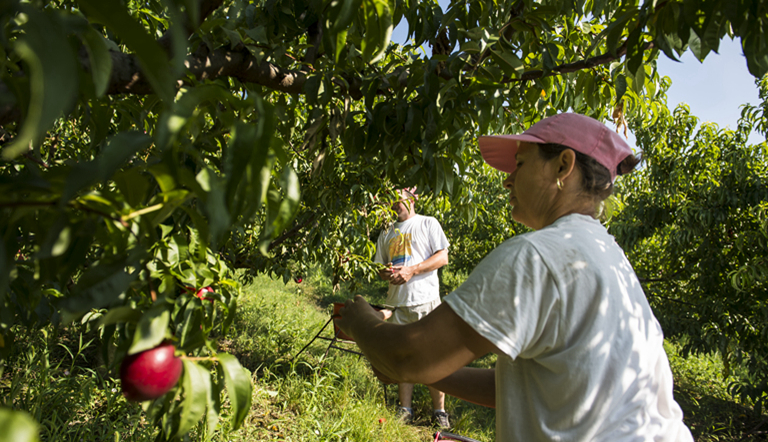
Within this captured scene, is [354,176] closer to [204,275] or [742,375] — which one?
[204,275]

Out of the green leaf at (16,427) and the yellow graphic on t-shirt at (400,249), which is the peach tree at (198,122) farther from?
the yellow graphic on t-shirt at (400,249)

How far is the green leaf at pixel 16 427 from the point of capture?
29cm

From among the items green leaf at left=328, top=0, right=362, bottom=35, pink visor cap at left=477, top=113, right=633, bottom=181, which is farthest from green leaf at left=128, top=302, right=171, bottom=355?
pink visor cap at left=477, top=113, right=633, bottom=181

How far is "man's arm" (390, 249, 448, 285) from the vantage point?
3727 millimetres

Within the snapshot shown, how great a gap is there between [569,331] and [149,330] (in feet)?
2.68

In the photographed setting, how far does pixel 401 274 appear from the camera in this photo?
3.72 meters

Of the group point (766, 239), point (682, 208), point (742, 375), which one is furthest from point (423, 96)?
point (742, 375)

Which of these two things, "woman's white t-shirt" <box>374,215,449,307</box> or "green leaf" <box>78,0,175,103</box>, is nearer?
"green leaf" <box>78,0,175,103</box>

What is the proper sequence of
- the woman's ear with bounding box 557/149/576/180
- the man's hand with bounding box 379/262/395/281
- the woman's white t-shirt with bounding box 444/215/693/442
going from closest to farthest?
the woman's white t-shirt with bounding box 444/215/693/442, the woman's ear with bounding box 557/149/576/180, the man's hand with bounding box 379/262/395/281

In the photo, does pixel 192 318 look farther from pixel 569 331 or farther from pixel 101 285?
pixel 569 331

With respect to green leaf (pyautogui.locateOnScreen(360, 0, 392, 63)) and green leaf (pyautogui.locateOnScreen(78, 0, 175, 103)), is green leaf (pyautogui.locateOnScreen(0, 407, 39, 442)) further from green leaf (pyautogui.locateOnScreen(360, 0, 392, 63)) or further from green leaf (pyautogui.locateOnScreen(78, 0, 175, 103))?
green leaf (pyautogui.locateOnScreen(360, 0, 392, 63))

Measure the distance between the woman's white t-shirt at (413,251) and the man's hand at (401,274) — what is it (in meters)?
0.12

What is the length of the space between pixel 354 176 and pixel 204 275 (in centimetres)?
213

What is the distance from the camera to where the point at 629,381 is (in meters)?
0.99
